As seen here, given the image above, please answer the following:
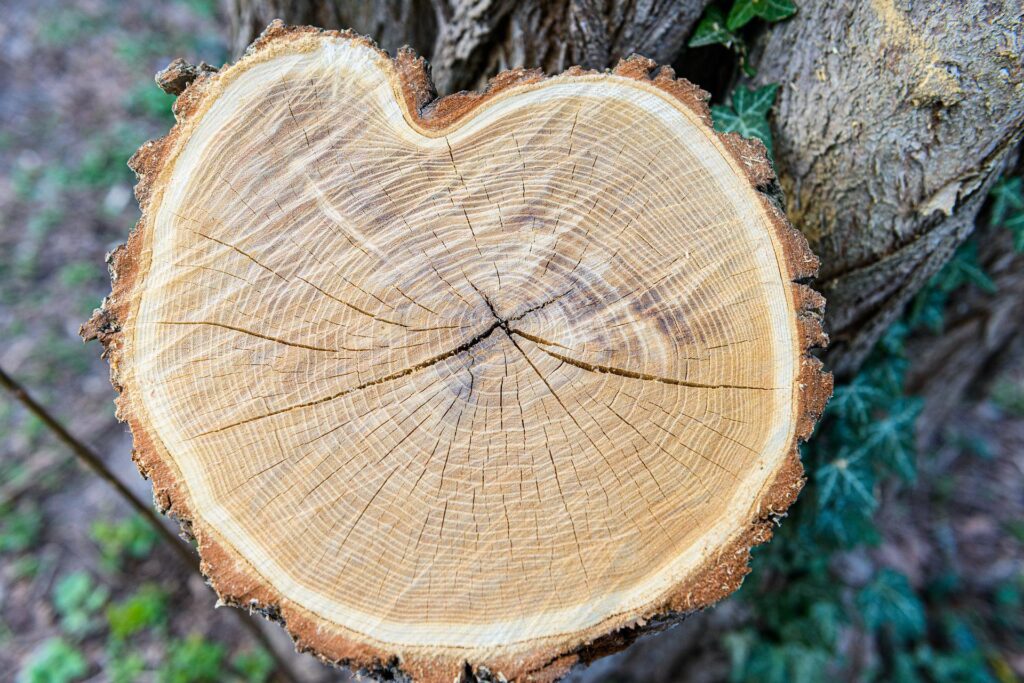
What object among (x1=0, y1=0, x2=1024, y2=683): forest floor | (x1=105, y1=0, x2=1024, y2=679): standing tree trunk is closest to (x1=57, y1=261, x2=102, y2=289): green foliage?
(x1=0, y1=0, x2=1024, y2=683): forest floor

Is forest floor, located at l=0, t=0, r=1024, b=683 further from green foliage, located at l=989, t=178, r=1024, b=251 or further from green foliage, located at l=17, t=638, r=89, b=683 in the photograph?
green foliage, located at l=989, t=178, r=1024, b=251

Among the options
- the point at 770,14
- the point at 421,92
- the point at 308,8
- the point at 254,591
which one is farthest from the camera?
the point at 308,8

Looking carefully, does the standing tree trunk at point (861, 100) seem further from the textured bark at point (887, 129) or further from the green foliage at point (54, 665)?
the green foliage at point (54, 665)

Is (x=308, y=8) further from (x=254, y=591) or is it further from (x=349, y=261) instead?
(x=254, y=591)

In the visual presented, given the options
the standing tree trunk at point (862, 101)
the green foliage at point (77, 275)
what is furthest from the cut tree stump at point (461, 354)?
the green foliage at point (77, 275)

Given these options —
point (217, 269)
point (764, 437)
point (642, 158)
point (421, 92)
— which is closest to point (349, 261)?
point (217, 269)

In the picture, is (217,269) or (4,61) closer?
(217,269)
